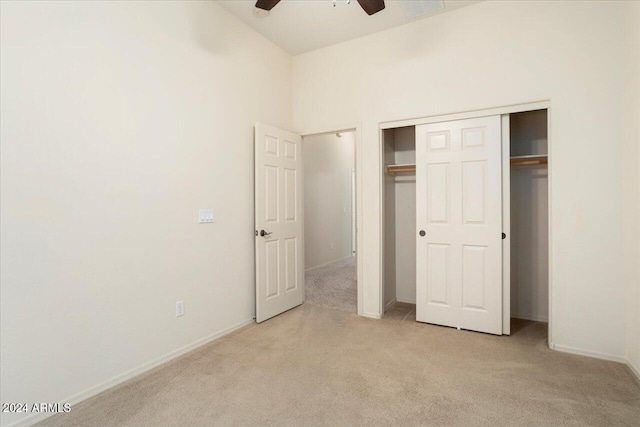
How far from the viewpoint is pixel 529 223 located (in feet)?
11.2

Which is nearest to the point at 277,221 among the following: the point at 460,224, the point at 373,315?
the point at 373,315

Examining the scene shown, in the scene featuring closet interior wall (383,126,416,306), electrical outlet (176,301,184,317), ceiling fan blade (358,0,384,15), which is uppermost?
ceiling fan blade (358,0,384,15)

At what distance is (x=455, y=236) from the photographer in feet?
10.5

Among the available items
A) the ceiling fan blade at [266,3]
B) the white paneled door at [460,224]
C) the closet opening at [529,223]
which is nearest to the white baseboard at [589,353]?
the white paneled door at [460,224]

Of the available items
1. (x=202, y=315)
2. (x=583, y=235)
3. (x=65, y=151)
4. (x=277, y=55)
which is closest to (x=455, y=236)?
(x=583, y=235)

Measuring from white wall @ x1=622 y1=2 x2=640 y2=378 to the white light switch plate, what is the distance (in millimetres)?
3290

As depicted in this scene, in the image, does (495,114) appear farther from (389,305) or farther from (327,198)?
(327,198)

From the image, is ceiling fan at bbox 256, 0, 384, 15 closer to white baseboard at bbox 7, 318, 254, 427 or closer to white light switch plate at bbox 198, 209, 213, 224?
white light switch plate at bbox 198, 209, 213, 224

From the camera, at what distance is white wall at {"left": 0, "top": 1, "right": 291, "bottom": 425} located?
183cm

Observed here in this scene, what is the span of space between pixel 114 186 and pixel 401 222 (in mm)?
3083

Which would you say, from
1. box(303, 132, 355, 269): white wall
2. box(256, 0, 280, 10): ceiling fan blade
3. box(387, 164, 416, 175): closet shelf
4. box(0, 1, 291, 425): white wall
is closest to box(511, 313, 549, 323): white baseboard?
box(387, 164, 416, 175): closet shelf

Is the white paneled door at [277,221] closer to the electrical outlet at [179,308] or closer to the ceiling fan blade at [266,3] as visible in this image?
the electrical outlet at [179,308]

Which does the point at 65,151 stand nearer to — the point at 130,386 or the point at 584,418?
the point at 130,386

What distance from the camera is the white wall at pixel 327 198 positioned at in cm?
618
